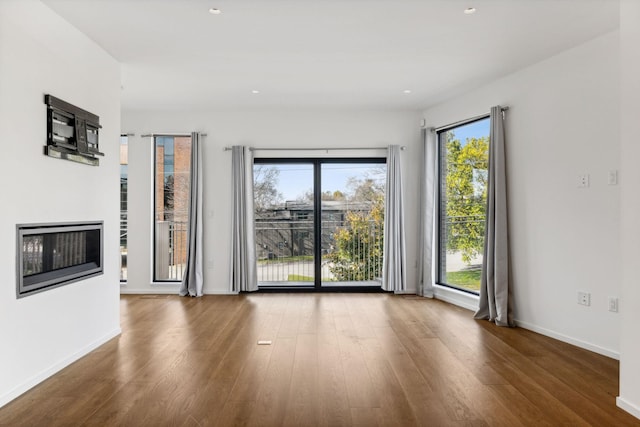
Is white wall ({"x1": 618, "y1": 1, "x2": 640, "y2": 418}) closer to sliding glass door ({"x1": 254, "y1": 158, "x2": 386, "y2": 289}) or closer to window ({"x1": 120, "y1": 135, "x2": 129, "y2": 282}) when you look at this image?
sliding glass door ({"x1": 254, "y1": 158, "x2": 386, "y2": 289})

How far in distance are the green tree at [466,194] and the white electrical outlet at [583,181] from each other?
1301 millimetres

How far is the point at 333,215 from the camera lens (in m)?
6.39

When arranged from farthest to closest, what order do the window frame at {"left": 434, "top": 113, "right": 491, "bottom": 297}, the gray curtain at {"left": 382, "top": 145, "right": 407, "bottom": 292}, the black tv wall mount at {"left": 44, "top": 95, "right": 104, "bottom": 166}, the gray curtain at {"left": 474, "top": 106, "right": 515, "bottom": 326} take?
the gray curtain at {"left": 382, "top": 145, "right": 407, "bottom": 292} < the window frame at {"left": 434, "top": 113, "right": 491, "bottom": 297} < the gray curtain at {"left": 474, "top": 106, "right": 515, "bottom": 326} < the black tv wall mount at {"left": 44, "top": 95, "right": 104, "bottom": 166}

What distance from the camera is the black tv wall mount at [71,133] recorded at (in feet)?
10.0

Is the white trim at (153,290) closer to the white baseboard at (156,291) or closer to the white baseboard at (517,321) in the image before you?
the white baseboard at (156,291)

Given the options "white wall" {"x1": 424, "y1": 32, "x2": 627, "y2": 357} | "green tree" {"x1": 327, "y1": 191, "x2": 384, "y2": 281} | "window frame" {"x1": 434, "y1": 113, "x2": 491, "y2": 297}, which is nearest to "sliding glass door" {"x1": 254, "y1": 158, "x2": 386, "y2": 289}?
"green tree" {"x1": 327, "y1": 191, "x2": 384, "y2": 281}

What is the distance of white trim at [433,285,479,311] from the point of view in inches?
205

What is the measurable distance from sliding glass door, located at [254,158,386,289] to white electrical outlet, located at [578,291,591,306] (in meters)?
2.96

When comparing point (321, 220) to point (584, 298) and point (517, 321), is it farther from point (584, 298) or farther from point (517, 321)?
point (584, 298)

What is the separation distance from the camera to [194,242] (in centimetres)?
605

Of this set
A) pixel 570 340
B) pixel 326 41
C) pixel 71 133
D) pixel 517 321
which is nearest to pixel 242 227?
pixel 71 133

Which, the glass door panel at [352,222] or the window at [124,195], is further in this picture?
the glass door panel at [352,222]

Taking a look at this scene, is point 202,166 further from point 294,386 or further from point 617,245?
point 617,245

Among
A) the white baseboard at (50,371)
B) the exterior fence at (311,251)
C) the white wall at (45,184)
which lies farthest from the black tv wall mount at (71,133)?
the exterior fence at (311,251)
